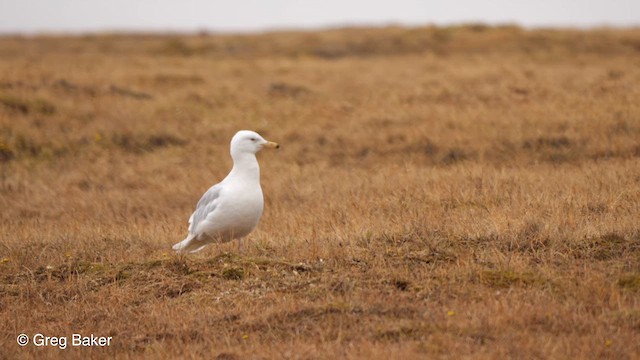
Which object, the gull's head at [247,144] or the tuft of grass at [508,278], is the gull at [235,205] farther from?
the tuft of grass at [508,278]

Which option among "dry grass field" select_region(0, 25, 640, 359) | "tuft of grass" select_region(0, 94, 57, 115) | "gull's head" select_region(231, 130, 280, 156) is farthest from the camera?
"tuft of grass" select_region(0, 94, 57, 115)

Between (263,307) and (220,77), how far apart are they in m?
19.9

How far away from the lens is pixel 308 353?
5820mm

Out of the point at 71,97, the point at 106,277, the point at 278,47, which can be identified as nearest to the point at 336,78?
the point at 71,97

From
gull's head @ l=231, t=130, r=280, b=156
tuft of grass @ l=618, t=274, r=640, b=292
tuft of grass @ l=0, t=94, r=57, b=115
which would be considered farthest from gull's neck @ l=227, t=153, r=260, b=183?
tuft of grass @ l=0, t=94, r=57, b=115

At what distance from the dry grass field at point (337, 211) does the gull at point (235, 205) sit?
307 mm

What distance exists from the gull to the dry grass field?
12.1 inches

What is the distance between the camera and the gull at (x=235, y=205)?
827cm

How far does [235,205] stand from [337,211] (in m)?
2.43

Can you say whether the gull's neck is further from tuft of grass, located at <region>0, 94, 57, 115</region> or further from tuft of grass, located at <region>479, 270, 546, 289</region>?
tuft of grass, located at <region>0, 94, 57, 115</region>

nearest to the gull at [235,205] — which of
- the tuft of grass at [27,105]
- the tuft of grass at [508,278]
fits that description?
the tuft of grass at [508,278]

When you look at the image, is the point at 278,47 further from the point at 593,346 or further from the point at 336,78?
the point at 593,346

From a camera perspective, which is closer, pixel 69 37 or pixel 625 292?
pixel 625 292

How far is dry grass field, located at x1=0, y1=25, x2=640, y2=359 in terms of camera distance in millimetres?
6270
